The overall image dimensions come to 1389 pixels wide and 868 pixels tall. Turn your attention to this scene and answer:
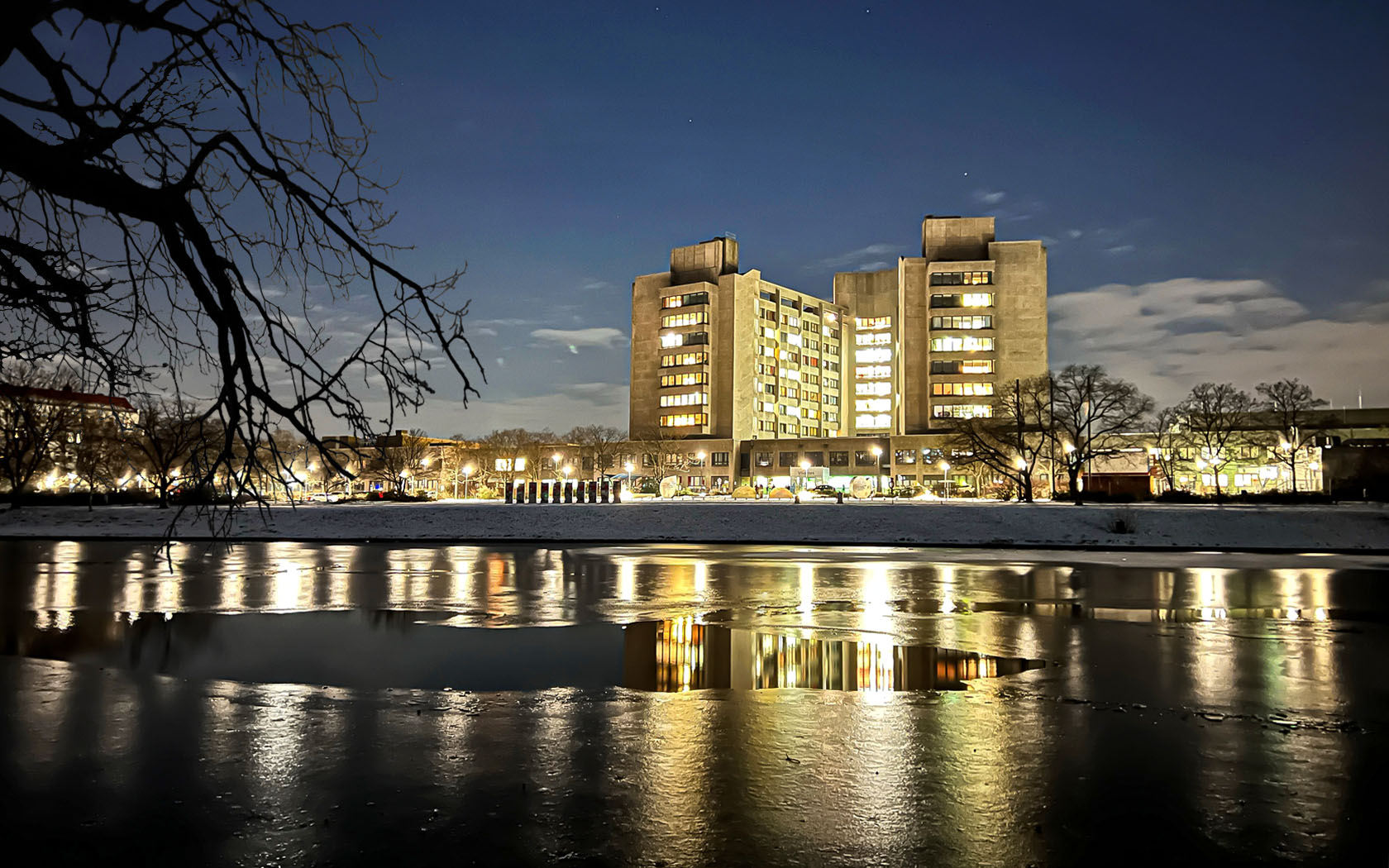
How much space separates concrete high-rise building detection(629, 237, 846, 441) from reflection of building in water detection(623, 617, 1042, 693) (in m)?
164

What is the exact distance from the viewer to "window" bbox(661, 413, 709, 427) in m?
183

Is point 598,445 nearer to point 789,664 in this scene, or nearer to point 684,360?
point 684,360

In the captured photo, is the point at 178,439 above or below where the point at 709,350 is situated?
below

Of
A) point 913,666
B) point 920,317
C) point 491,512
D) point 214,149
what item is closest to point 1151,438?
point 920,317

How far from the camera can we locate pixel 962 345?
16950 centimetres

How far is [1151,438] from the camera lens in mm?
128625

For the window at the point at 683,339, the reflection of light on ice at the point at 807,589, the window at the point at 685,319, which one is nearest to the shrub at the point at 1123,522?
the reflection of light on ice at the point at 807,589

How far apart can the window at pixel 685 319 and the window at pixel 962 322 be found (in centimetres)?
4389

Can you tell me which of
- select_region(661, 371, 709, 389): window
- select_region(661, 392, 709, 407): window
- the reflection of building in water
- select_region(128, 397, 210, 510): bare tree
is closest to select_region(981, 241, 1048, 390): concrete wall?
select_region(661, 392, 709, 407): window

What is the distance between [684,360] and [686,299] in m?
12.0

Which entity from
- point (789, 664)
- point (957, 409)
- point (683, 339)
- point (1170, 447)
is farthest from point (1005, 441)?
point (683, 339)

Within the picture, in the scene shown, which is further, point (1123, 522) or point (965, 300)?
point (965, 300)

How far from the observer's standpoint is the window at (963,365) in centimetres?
16738

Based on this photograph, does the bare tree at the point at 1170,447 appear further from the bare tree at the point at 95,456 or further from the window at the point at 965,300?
the bare tree at the point at 95,456
